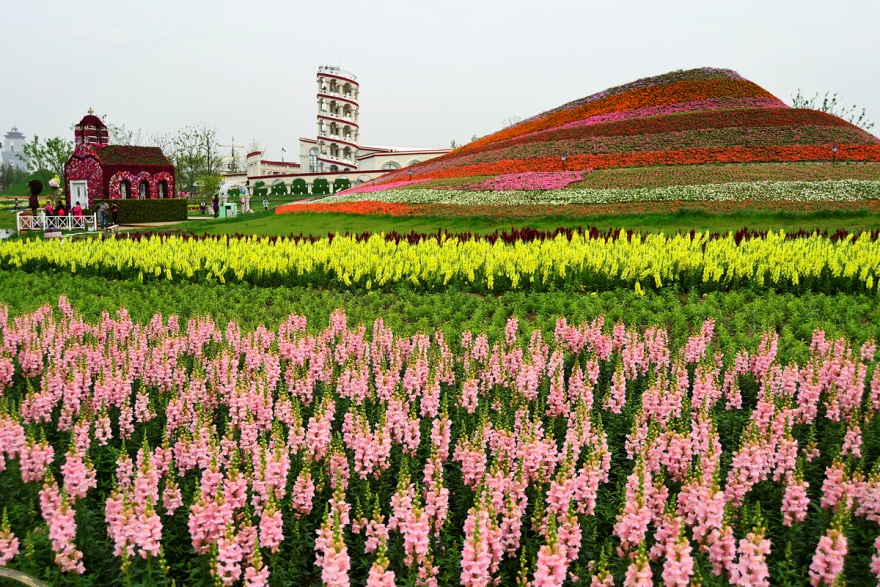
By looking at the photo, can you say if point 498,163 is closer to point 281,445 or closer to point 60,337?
point 60,337

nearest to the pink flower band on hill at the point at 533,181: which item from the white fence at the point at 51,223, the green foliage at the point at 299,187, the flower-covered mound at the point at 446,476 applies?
Result: the white fence at the point at 51,223

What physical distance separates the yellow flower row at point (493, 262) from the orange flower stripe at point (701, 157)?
2101cm

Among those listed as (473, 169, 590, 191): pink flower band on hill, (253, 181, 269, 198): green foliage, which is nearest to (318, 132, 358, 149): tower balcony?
(253, 181, 269, 198): green foliage

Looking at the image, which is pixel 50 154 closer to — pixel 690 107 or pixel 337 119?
pixel 337 119

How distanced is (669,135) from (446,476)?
124ft

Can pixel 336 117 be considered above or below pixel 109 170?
above

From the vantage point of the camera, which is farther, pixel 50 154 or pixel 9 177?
pixel 9 177

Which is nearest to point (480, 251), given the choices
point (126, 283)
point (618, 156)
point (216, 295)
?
point (216, 295)

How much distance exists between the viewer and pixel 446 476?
190 inches

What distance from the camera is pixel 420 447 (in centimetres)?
543

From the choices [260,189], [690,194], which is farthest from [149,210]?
[260,189]

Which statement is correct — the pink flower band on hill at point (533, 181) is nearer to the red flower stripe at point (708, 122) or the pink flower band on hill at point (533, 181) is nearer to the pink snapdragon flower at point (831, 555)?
the red flower stripe at point (708, 122)

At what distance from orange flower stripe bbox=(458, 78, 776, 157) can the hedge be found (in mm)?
20449

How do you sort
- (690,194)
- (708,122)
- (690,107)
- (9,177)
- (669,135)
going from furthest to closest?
(9,177), (690,107), (708,122), (669,135), (690,194)
